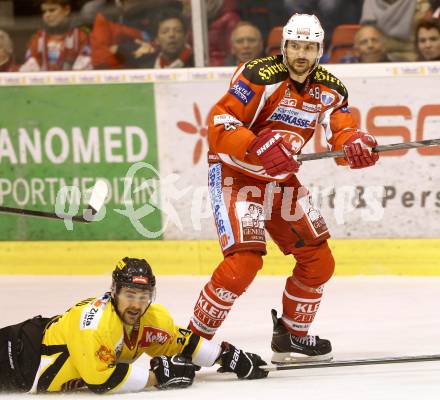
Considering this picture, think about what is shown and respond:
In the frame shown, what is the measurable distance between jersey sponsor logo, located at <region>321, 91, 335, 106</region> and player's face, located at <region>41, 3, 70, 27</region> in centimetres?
287

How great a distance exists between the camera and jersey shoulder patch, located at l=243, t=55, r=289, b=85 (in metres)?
5.07

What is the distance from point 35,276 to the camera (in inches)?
294

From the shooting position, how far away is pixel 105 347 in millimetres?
4562

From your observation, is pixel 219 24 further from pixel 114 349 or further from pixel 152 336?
pixel 114 349

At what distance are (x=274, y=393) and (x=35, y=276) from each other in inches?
122

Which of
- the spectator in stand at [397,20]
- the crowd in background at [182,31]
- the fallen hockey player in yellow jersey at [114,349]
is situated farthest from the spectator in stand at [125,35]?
the fallen hockey player in yellow jersey at [114,349]

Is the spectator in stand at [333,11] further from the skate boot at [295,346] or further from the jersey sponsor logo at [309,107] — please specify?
the skate boot at [295,346]

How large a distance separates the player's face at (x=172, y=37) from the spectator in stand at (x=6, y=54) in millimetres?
1012

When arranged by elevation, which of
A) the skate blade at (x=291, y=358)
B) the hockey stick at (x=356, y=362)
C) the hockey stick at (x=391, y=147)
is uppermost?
the hockey stick at (x=391, y=147)

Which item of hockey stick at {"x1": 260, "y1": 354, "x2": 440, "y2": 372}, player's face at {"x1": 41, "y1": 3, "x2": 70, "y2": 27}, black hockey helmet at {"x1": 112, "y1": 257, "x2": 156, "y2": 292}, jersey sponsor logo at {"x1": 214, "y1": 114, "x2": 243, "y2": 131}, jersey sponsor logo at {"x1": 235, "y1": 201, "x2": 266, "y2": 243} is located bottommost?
hockey stick at {"x1": 260, "y1": 354, "x2": 440, "y2": 372}

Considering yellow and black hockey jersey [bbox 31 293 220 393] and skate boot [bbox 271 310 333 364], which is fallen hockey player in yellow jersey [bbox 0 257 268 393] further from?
skate boot [bbox 271 310 333 364]

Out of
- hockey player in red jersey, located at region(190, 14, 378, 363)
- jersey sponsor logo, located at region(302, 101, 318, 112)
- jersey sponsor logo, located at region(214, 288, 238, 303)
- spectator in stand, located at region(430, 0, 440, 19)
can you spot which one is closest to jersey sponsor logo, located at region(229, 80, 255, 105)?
hockey player in red jersey, located at region(190, 14, 378, 363)

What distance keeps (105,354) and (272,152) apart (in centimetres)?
109

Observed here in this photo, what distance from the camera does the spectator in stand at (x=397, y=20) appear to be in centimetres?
707
